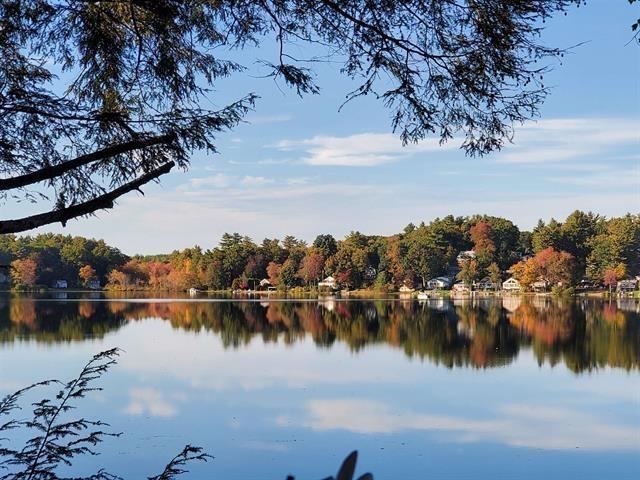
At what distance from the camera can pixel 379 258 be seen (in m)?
53.9

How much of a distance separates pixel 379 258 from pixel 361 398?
1759 inches

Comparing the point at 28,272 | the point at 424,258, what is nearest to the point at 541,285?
the point at 424,258

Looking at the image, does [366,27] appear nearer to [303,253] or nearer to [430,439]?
[430,439]

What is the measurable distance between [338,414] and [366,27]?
246 inches

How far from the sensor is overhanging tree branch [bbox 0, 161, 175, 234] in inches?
91.7

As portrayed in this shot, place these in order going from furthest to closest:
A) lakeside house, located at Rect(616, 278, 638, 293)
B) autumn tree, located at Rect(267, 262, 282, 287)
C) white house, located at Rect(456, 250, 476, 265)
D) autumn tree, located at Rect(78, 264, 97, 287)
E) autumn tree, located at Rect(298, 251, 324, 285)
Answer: autumn tree, located at Rect(78, 264, 97, 287), autumn tree, located at Rect(267, 262, 282, 287), white house, located at Rect(456, 250, 476, 265), autumn tree, located at Rect(298, 251, 324, 285), lakeside house, located at Rect(616, 278, 638, 293)

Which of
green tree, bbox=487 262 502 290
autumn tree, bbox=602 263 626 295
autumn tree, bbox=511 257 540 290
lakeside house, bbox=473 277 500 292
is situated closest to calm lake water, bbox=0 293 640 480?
autumn tree, bbox=602 263 626 295

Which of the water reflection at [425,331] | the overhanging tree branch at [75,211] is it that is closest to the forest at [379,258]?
the water reflection at [425,331]

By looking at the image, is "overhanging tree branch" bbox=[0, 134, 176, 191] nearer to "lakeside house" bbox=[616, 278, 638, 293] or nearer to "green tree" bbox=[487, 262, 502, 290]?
"lakeside house" bbox=[616, 278, 638, 293]

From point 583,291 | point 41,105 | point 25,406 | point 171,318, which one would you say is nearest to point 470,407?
point 25,406

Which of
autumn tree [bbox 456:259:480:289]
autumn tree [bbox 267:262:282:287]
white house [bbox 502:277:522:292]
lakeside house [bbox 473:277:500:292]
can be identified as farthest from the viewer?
autumn tree [bbox 267:262:282:287]

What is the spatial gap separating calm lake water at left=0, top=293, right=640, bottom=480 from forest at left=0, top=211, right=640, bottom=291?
1172 inches

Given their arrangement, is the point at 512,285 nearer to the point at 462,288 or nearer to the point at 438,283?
the point at 462,288

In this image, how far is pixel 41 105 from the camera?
2.69m
